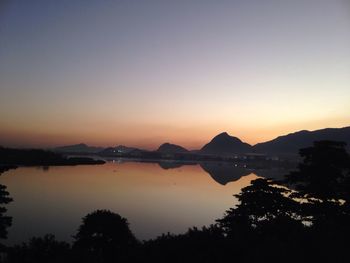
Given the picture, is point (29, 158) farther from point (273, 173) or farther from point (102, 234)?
point (102, 234)

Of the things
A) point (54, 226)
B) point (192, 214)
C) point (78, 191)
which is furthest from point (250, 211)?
point (78, 191)

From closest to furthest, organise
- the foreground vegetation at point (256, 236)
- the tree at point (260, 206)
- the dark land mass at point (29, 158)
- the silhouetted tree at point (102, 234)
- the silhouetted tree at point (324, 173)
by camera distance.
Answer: the foreground vegetation at point (256, 236) → the silhouetted tree at point (102, 234) → the silhouetted tree at point (324, 173) → the tree at point (260, 206) → the dark land mass at point (29, 158)

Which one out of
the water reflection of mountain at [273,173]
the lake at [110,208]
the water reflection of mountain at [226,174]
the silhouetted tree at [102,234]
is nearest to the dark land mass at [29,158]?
the water reflection of mountain at [226,174]

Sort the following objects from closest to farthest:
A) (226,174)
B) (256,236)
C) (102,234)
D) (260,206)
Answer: (256,236)
(102,234)
(260,206)
(226,174)

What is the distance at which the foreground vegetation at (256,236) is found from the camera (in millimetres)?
9070

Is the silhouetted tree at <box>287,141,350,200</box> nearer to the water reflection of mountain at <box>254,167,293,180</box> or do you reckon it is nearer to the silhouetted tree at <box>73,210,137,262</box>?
the silhouetted tree at <box>73,210,137,262</box>

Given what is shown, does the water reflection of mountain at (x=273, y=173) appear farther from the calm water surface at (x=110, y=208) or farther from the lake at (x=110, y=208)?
the lake at (x=110, y=208)

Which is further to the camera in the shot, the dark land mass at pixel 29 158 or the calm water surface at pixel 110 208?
the dark land mass at pixel 29 158

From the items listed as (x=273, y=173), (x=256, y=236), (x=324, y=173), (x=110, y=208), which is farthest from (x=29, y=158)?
(x=256, y=236)

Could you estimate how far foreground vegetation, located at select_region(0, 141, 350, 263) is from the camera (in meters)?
9.07

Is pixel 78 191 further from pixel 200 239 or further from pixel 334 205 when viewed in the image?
pixel 200 239

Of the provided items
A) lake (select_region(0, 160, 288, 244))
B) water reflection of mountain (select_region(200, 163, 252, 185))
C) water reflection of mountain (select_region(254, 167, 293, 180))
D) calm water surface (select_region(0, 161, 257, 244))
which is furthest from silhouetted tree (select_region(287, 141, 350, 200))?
water reflection of mountain (select_region(254, 167, 293, 180))

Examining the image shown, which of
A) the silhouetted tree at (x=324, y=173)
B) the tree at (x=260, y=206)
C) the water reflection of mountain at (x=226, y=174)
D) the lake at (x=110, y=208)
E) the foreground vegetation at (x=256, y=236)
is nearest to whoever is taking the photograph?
the foreground vegetation at (x=256, y=236)

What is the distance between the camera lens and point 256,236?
11719 millimetres
